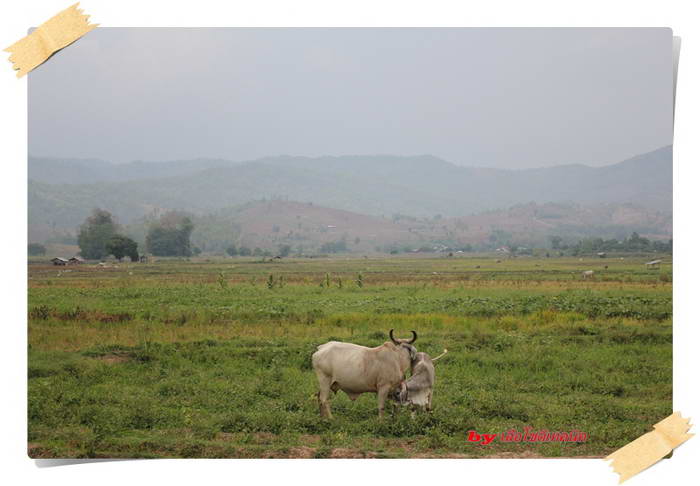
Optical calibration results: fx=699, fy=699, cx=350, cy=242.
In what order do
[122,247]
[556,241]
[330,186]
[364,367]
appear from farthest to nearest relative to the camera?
[330,186] < [556,241] < [122,247] < [364,367]

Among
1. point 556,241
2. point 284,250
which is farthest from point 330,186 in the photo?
point 556,241

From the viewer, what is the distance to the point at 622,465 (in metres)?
7.66

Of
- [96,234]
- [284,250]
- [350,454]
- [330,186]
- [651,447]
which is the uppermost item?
[330,186]

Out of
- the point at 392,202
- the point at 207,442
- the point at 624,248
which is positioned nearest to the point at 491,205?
the point at 392,202

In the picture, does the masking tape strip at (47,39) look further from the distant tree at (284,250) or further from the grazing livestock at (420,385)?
Answer: the distant tree at (284,250)

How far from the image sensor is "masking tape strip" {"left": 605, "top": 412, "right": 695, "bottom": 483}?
25.1 ft

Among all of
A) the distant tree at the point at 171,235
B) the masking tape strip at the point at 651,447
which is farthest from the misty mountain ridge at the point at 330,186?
the masking tape strip at the point at 651,447

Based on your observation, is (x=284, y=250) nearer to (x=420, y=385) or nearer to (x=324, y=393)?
(x=324, y=393)

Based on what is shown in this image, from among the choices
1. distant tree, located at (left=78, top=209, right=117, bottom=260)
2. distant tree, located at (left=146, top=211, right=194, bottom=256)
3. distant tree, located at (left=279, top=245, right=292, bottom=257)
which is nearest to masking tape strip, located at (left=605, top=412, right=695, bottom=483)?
distant tree, located at (left=78, top=209, right=117, bottom=260)

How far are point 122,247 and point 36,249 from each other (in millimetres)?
6002

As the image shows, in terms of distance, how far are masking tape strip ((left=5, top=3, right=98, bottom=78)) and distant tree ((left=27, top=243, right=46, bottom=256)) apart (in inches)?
85.1

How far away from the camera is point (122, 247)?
15.5m

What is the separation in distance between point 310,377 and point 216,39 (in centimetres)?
475

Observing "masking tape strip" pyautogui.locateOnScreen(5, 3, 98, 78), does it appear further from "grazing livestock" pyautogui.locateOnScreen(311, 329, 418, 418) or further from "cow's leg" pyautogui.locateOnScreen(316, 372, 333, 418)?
"cow's leg" pyautogui.locateOnScreen(316, 372, 333, 418)
